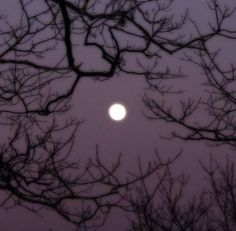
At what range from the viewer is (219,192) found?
1105cm

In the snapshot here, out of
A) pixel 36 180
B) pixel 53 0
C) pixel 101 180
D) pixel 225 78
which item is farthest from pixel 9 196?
pixel 225 78

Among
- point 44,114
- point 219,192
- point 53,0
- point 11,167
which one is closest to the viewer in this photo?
point 53,0

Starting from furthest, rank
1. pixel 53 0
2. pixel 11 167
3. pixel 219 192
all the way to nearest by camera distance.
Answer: pixel 219 192 < pixel 11 167 < pixel 53 0

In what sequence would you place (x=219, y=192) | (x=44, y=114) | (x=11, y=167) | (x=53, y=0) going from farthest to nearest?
1. (x=219, y=192)
2. (x=44, y=114)
3. (x=11, y=167)
4. (x=53, y=0)

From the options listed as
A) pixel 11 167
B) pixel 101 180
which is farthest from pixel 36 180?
pixel 101 180

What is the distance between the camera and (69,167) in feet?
16.3

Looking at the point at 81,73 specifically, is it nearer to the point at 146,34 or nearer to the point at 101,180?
the point at 146,34

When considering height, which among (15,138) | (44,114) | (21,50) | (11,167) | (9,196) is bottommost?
(9,196)

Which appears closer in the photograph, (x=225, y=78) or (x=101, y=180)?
(x=101, y=180)

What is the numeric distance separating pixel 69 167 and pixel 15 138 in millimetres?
659

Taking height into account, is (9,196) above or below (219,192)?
below

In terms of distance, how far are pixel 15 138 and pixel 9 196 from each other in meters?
0.59

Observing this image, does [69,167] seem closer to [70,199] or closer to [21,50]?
[70,199]

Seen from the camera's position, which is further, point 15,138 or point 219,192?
point 219,192
